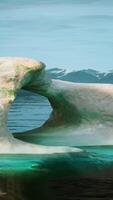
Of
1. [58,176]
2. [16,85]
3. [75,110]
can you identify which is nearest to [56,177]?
[58,176]

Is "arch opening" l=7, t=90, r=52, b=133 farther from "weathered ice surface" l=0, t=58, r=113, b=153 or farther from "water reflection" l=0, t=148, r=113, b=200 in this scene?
"water reflection" l=0, t=148, r=113, b=200

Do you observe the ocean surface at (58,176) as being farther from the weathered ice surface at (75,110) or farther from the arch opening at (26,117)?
the arch opening at (26,117)

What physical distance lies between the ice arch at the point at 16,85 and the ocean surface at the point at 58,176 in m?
0.59

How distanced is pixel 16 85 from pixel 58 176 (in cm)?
593

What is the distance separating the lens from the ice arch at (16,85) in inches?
950

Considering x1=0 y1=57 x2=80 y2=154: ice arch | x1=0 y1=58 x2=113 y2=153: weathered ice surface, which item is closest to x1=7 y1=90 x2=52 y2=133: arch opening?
x1=0 y1=57 x2=80 y2=154: ice arch

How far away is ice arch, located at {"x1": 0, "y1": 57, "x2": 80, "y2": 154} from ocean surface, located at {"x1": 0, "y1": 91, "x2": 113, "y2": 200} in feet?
1.95

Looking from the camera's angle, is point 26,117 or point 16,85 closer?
point 16,85

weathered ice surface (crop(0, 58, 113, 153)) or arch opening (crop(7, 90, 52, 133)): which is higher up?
weathered ice surface (crop(0, 58, 113, 153))

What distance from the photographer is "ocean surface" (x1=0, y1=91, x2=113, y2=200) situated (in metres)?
18.1

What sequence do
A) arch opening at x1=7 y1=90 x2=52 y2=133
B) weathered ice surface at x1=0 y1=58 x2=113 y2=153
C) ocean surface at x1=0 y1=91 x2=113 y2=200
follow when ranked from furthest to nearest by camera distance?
arch opening at x1=7 y1=90 x2=52 y2=133 < weathered ice surface at x1=0 y1=58 x2=113 y2=153 < ocean surface at x1=0 y1=91 x2=113 y2=200

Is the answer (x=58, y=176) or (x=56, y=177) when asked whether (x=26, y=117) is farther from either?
(x=56, y=177)

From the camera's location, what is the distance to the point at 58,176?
20.7m

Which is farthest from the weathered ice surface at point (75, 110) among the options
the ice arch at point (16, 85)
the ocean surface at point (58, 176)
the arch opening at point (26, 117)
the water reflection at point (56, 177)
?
the water reflection at point (56, 177)
